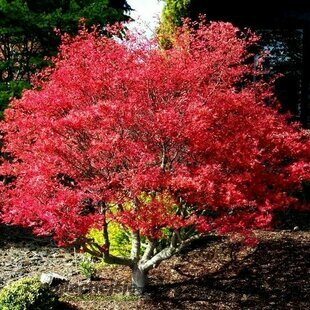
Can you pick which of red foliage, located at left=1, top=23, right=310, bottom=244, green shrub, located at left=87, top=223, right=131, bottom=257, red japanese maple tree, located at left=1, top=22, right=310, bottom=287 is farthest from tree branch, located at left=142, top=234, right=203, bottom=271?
green shrub, located at left=87, top=223, right=131, bottom=257

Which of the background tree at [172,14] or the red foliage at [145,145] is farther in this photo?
the background tree at [172,14]

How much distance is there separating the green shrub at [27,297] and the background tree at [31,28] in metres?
7.64

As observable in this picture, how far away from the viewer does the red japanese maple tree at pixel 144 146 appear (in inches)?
277

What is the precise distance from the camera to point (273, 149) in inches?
311

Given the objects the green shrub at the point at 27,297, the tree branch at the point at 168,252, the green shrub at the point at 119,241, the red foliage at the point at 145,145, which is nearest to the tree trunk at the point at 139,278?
the tree branch at the point at 168,252

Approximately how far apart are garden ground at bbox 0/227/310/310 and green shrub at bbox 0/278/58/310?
56 centimetres

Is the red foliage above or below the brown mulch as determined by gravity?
above

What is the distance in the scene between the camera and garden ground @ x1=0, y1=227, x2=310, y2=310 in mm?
8461

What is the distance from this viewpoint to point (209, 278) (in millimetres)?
9430

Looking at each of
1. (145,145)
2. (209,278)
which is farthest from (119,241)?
(145,145)

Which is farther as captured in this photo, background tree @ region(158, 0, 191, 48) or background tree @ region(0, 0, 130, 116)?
background tree @ region(0, 0, 130, 116)

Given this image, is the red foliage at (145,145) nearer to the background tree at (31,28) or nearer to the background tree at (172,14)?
the background tree at (172,14)

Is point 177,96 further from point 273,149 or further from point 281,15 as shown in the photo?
point 281,15

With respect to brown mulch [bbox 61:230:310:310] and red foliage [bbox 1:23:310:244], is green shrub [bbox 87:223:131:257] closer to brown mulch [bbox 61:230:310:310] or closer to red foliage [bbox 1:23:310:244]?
brown mulch [bbox 61:230:310:310]
